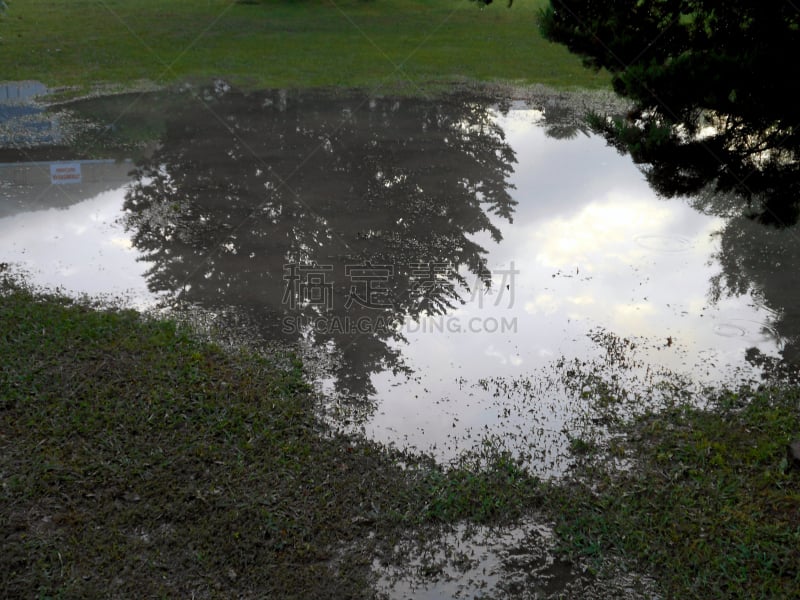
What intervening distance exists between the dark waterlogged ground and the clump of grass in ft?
1.41

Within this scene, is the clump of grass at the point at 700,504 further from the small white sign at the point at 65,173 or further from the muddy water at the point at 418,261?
the small white sign at the point at 65,173

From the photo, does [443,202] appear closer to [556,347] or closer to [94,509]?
[556,347]

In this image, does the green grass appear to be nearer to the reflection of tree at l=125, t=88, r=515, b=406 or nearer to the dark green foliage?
the reflection of tree at l=125, t=88, r=515, b=406

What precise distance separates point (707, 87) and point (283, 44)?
67.7ft

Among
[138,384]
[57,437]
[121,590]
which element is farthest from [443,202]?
[121,590]

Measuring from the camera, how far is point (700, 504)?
5.83 meters

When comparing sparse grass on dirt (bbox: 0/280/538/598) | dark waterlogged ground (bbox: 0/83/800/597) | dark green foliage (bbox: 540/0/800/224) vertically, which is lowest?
sparse grass on dirt (bbox: 0/280/538/598)

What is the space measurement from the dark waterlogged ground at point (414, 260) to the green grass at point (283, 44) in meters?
4.65

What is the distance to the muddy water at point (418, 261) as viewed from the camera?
25.6 ft

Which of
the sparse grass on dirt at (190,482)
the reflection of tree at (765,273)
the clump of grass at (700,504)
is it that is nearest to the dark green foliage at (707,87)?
the reflection of tree at (765,273)

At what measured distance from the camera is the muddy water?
25.6 ft

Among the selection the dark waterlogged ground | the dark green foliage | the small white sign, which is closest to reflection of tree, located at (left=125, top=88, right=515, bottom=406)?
the dark waterlogged ground

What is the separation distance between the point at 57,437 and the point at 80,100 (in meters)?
14.1

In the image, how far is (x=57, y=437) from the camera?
6480 mm
